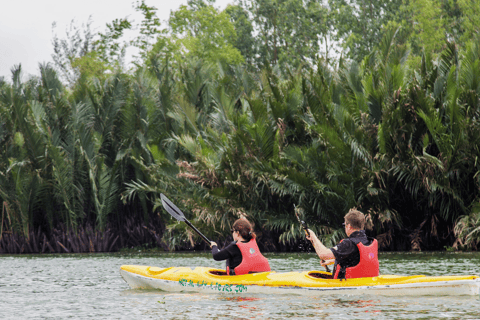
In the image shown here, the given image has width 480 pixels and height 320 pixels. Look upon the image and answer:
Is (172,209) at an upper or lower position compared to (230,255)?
upper

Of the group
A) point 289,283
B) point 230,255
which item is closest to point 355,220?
point 289,283

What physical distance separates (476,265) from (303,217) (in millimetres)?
4430

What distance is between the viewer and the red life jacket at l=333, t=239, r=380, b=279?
7.73 meters

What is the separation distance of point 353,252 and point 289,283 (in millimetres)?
1116

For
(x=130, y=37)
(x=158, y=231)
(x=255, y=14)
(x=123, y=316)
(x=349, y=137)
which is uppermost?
(x=255, y=14)

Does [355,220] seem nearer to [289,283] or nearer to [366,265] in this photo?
[366,265]

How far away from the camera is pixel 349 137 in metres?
14.9

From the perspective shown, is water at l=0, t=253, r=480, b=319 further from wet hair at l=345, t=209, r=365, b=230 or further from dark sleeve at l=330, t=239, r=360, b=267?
wet hair at l=345, t=209, r=365, b=230

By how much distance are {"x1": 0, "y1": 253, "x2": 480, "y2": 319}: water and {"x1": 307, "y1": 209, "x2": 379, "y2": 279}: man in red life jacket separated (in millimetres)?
321

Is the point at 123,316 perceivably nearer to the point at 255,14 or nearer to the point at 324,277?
the point at 324,277

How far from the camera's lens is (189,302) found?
8.29 meters

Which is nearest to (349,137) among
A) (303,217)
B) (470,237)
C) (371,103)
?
(371,103)

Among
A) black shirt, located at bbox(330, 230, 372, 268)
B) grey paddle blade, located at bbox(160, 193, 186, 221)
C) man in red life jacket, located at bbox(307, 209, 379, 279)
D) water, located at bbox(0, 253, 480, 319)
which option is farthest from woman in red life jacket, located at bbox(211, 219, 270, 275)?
grey paddle blade, located at bbox(160, 193, 186, 221)

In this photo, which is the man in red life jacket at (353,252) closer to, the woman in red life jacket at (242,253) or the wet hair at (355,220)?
the wet hair at (355,220)
